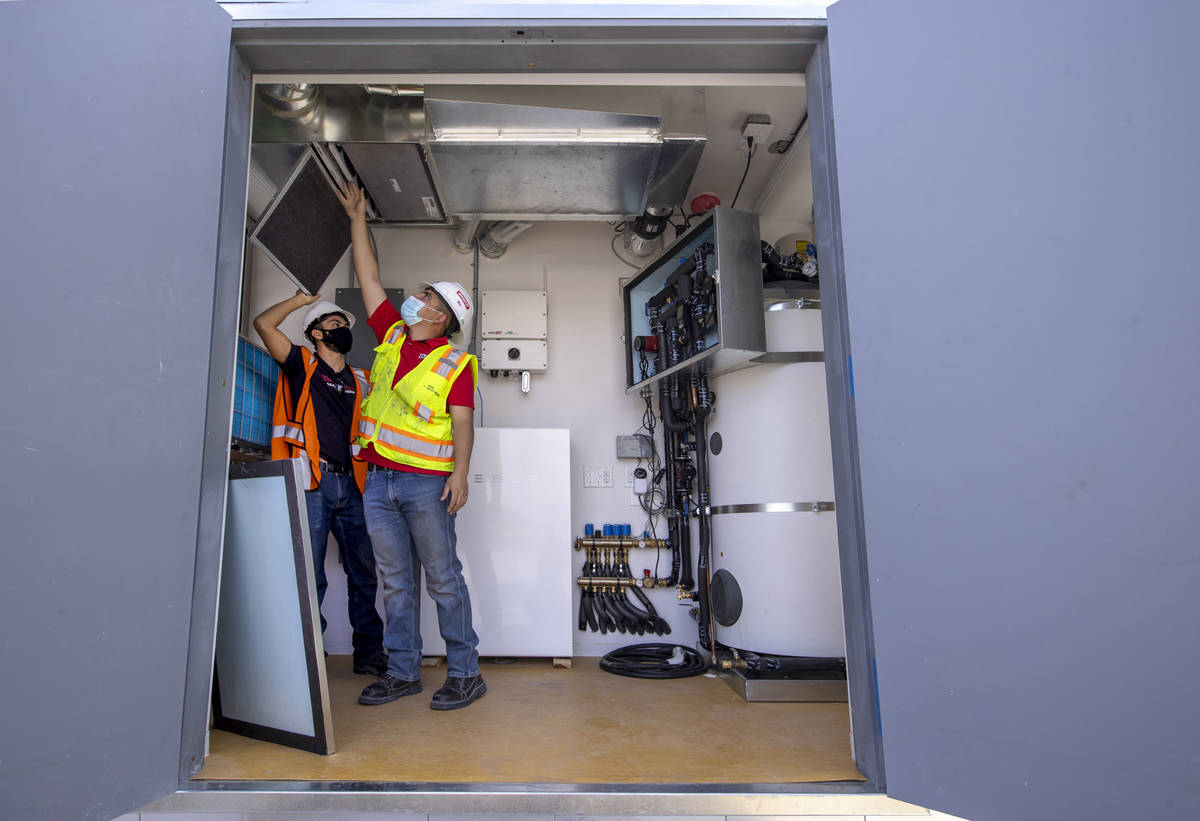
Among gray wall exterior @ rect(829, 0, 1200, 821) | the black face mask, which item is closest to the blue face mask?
the black face mask

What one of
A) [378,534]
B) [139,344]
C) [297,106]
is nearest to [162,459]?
[139,344]

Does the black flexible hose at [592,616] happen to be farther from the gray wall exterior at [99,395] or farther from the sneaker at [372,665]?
the gray wall exterior at [99,395]

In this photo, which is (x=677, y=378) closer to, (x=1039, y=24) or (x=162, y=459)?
(x=1039, y=24)

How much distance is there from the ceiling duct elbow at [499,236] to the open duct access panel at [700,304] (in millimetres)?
721

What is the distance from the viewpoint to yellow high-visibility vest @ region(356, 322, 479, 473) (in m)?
2.66

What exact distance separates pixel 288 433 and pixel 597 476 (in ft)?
5.64

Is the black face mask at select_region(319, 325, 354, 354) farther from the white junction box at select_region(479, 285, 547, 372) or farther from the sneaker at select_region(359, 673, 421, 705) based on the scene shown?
the sneaker at select_region(359, 673, 421, 705)

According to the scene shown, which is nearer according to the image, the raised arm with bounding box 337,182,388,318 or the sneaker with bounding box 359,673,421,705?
the sneaker with bounding box 359,673,421,705

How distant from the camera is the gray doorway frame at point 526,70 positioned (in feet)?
5.48

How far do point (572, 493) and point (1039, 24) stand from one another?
3.02m

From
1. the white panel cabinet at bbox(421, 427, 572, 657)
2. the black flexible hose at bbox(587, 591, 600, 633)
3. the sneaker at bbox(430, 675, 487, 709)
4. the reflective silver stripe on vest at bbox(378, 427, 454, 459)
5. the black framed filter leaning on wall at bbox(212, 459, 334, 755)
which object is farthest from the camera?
the black flexible hose at bbox(587, 591, 600, 633)

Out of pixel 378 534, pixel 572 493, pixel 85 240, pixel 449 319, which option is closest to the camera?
pixel 85 240

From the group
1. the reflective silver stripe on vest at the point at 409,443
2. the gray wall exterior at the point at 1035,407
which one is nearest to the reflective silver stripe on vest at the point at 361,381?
the reflective silver stripe on vest at the point at 409,443

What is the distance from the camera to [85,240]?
1453 millimetres
